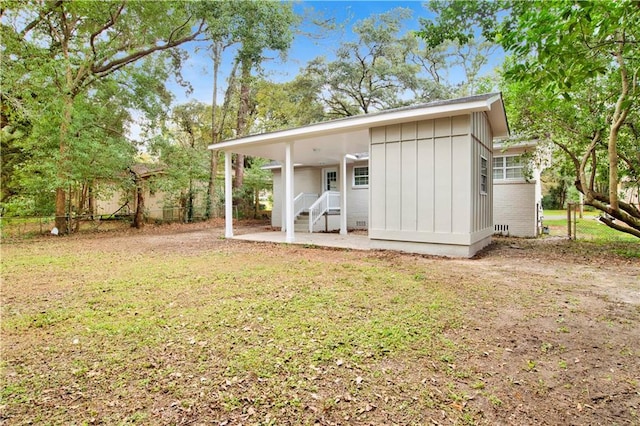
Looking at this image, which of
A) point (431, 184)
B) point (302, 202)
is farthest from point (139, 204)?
point (431, 184)

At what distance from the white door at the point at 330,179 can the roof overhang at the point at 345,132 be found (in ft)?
5.12

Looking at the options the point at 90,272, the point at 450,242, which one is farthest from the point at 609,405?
the point at 90,272

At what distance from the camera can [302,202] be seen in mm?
14328

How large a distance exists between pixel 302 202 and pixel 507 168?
7936 mm

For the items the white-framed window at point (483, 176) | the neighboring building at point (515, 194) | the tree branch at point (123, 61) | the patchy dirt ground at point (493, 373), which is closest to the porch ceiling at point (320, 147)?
the white-framed window at point (483, 176)

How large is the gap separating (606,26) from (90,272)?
823 cm

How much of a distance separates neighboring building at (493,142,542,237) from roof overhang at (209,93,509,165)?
0.85 meters

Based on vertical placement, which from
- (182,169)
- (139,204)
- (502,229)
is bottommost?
(502,229)

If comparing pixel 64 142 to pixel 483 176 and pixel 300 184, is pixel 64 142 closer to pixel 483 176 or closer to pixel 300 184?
pixel 300 184

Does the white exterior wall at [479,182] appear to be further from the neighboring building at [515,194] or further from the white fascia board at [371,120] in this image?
the neighboring building at [515,194]

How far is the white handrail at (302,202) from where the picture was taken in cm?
1406

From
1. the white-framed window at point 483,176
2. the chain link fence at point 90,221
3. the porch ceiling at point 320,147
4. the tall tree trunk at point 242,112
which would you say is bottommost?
the chain link fence at point 90,221

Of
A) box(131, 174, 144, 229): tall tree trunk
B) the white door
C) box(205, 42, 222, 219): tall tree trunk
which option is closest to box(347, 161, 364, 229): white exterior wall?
the white door

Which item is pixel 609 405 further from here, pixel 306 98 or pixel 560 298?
pixel 306 98
